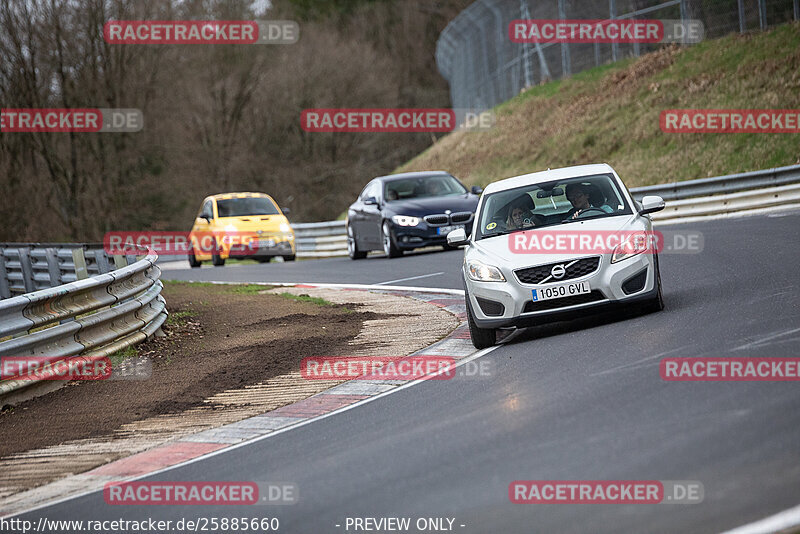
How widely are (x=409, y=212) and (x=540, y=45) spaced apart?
17.4 meters

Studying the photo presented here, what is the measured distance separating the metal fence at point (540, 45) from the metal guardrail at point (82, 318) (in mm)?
21822

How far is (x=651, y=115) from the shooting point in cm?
3095

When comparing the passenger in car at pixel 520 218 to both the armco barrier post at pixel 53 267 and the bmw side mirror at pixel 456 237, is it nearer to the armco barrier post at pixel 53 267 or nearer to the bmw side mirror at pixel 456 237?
the bmw side mirror at pixel 456 237

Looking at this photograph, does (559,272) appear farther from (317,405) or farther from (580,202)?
(317,405)

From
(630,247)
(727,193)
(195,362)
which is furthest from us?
(727,193)

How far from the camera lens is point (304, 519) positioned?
5363mm

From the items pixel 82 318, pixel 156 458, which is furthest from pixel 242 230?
pixel 156 458

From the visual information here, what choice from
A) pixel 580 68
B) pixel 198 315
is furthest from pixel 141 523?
pixel 580 68

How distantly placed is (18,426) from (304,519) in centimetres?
444

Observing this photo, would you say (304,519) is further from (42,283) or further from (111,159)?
(111,159)

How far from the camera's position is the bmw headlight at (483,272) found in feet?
32.4
